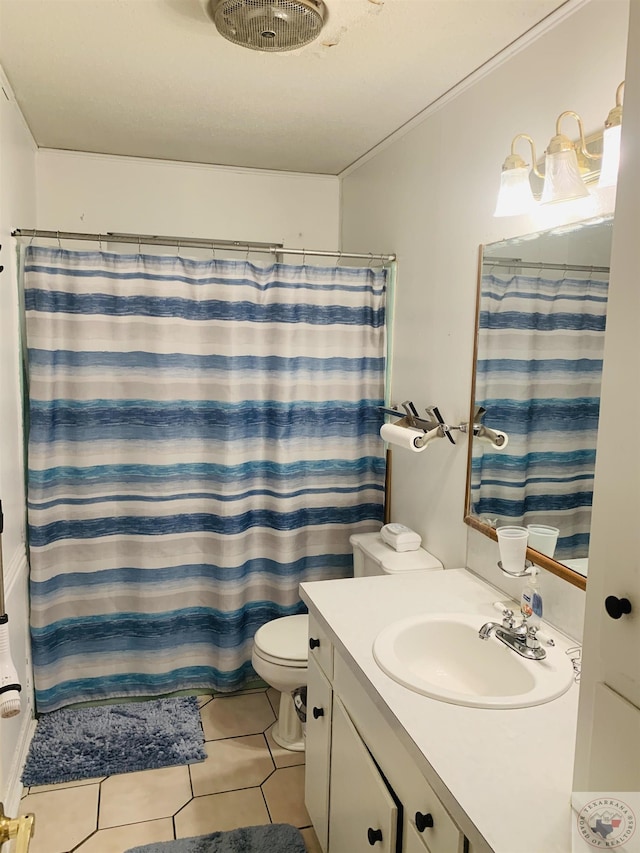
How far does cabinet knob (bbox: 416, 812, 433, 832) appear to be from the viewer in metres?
1.24

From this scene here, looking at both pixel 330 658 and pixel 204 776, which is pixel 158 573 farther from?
pixel 330 658

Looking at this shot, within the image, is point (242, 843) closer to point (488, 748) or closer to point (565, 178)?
point (488, 748)

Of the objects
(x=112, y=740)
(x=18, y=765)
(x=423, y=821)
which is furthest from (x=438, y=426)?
(x=18, y=765)

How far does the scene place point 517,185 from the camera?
179 cm

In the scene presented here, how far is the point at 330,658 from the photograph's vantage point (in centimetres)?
183

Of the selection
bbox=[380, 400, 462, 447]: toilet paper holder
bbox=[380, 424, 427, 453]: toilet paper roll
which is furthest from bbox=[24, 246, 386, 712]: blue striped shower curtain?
bbox=[380, 424, 427, 453]: toilet paper roll

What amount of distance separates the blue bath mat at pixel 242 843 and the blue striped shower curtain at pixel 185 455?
81cm

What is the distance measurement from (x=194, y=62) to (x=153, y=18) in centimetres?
28

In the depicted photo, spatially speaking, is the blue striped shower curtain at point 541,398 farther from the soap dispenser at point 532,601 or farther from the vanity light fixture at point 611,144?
the vanity light fixture at point 611,144

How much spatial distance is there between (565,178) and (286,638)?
186 centimetres

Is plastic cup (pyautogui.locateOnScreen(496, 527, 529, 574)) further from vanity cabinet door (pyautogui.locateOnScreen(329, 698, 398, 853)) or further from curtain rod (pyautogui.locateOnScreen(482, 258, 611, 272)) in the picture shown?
curtain rod (pyautogui.locateOnScreen(482, 258, 611, 272))

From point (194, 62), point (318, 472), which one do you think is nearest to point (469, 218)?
point (194, 62)

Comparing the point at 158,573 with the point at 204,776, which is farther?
the point at 158,573

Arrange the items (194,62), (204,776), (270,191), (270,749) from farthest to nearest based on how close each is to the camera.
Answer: (270,191) < (270,749) < (204,776) < (194,62)
